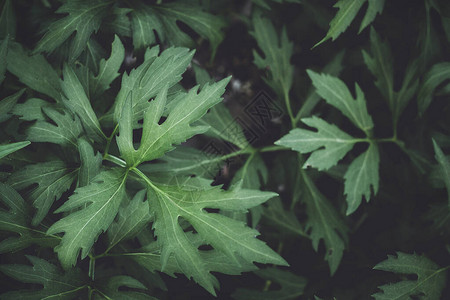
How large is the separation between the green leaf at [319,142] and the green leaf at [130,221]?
→ 1.05ft

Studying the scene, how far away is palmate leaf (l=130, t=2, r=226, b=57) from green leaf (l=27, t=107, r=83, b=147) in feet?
0.80

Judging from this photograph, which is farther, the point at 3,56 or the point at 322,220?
the point at 322,220

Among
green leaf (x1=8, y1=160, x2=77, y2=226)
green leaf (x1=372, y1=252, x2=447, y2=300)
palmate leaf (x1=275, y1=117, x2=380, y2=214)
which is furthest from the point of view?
palmate leaf (x1=275, y1=117, x2=380, y2=214)

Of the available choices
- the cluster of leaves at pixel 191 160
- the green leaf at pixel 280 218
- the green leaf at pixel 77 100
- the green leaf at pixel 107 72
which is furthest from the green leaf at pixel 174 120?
the green leaf at pixel 280 218

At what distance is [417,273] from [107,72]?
2.46 ft

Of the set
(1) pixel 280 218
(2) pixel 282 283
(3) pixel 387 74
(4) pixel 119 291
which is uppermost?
(3) pixel 387 74

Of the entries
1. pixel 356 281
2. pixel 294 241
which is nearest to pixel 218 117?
pixel 294 241

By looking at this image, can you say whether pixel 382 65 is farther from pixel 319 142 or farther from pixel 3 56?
pixel 3 56

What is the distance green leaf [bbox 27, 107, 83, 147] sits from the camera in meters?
0.73

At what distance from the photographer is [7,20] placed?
88 centimetres

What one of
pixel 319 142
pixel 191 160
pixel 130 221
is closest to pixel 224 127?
pixel 191 160

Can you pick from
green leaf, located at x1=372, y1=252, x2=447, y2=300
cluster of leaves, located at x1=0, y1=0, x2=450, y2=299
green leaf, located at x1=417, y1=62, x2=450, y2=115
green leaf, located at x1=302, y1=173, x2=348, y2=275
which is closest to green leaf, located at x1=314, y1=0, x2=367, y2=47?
cluster of leaves, located at x1=0, y1=0, x2=450, y2=299

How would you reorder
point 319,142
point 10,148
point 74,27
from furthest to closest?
point 319,142 < point 74,27 < point 10,148

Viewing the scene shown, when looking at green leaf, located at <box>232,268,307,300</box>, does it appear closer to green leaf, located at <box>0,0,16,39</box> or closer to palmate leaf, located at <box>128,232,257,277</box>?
palmate leaf, located at <box>128,232,257,277</box>
